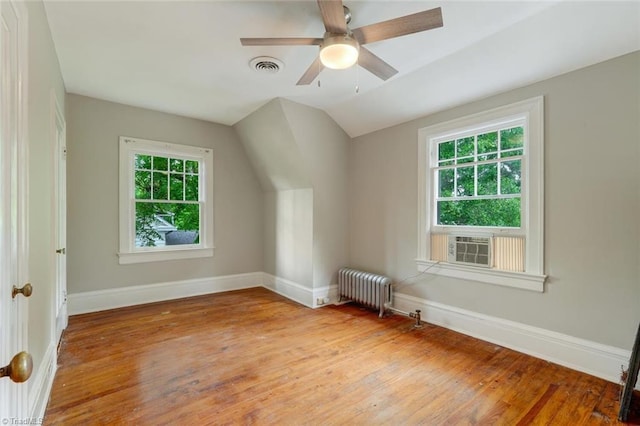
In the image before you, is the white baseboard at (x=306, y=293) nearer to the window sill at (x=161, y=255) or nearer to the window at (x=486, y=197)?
the window sill at (x=161, y=255)

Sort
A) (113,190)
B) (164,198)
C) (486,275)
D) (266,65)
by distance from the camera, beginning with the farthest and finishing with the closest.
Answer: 1. (164,198)
2. (113,190)
3. (486,275)
4. (266,65)


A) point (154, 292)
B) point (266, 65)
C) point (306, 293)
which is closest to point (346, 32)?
point (266, 65)

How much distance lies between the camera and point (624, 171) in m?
2.24

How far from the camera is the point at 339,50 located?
6.16ft

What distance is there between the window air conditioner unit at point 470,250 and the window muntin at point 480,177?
0.18m

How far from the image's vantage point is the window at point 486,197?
106 inches

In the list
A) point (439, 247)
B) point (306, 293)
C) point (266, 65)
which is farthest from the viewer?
point (306, 293)

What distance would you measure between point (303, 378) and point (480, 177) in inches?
102

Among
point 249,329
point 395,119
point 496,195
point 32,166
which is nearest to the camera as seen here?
point 32,166

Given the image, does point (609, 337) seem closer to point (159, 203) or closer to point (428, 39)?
point (428, 39)

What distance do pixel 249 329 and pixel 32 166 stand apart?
7.79ft

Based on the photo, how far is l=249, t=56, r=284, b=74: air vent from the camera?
2695 mm

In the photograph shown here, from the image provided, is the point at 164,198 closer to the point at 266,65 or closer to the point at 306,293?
the point at 306,293


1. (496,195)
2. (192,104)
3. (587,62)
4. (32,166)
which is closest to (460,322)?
(496,195)
